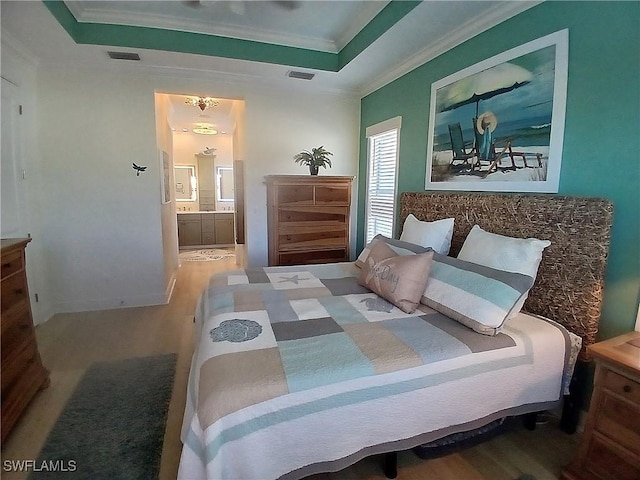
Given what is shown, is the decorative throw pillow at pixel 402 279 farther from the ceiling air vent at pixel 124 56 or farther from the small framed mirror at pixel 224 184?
the small framed mirror at pixel 224 184

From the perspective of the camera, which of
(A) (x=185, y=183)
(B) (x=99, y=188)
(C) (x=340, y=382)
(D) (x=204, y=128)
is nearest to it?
(C) (x=340, y=382)

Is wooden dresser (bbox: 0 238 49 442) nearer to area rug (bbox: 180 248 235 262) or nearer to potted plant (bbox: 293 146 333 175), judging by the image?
potted plant (bbox: 293 146 333 175)

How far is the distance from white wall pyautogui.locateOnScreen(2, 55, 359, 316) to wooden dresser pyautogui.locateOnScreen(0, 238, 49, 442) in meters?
1.59

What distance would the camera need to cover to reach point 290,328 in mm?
1613

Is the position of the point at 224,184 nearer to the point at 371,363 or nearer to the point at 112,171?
the point at 112,171

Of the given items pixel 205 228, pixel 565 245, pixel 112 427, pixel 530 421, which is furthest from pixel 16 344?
pixel 205 228

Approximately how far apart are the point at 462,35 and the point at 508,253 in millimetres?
1745

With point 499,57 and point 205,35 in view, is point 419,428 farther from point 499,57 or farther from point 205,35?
point 205,35

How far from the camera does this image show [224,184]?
7.67 metres

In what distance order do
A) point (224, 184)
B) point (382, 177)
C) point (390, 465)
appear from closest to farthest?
point (390, 465), point (382, 177), point (224, 184)

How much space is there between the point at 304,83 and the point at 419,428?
142 inches

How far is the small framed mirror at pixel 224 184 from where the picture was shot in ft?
25.0

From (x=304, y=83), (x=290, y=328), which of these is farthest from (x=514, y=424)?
(x=304, y=83)

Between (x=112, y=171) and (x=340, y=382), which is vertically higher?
(x=112, y=171)
